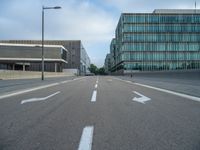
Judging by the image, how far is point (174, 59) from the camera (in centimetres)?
9612

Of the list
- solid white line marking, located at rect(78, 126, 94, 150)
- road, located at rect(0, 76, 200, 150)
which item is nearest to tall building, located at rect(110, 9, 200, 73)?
road, located at rect(0, 76, 200, 150)

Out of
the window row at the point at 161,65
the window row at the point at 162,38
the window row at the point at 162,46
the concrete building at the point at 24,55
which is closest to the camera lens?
the window row at the point at 161,65

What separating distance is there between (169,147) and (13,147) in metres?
2.51

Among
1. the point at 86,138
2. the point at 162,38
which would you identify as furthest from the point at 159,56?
the point at 86,138

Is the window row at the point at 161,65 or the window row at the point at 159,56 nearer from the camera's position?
the window row at the point at 161,65

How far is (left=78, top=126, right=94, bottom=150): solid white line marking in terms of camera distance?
13.0ft

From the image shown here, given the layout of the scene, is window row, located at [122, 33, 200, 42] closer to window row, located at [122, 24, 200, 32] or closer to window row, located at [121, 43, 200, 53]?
window row, located at [121, 43, 200, 53]

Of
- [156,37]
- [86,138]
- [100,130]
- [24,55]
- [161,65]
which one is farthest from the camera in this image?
[24,55]

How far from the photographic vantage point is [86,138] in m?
4.46

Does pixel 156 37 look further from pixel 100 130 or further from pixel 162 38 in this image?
pixel 100 130

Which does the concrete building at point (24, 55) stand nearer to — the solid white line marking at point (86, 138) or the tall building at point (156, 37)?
the tall building at point (156, 37)

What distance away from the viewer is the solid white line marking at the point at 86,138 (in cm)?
395

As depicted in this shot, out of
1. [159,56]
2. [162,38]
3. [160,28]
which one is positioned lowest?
[159,56]

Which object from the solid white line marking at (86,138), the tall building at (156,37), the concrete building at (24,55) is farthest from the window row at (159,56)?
the solid white line marking at (86,138)
